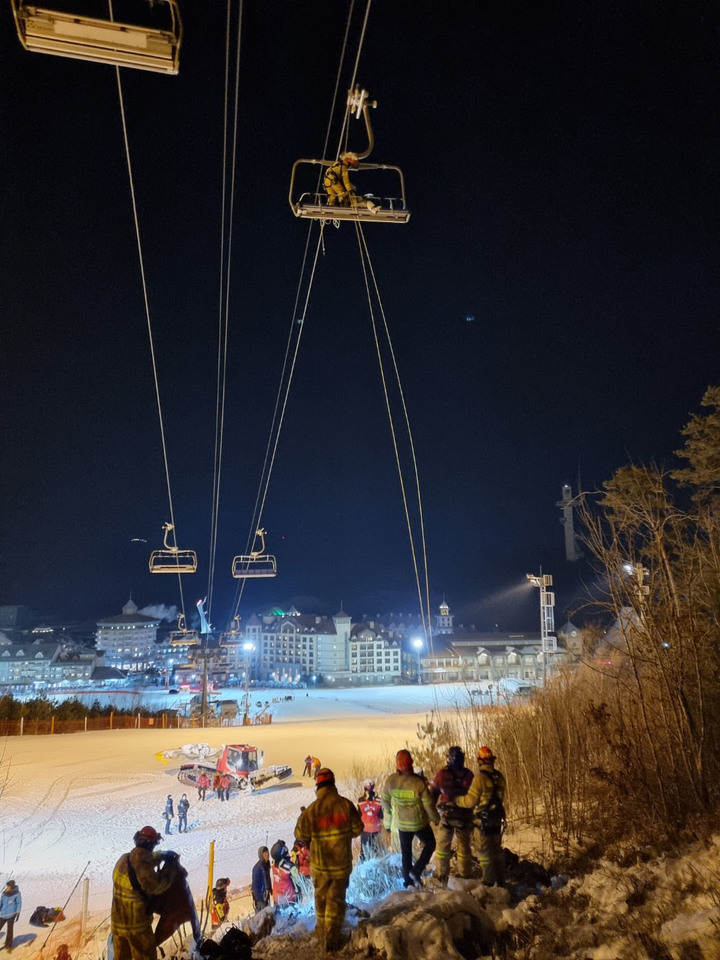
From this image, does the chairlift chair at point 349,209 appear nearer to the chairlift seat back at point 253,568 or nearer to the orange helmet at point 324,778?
the orange helmet at point 324,778

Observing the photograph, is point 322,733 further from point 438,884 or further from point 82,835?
point 438,884

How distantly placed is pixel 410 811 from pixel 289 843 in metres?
9.00

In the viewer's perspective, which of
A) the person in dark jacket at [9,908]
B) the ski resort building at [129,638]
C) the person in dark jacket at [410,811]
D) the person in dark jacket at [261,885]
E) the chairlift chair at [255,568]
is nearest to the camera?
the person in dark jacket at [410,811]

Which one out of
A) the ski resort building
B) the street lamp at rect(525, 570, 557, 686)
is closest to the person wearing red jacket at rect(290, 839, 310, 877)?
the street lamp at rect(525, 570, 557, 686)

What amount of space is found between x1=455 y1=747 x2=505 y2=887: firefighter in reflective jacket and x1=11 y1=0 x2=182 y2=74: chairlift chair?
662 cm

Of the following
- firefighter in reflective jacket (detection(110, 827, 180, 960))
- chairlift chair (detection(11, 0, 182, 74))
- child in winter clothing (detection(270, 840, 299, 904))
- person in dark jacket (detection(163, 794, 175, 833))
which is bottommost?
person in dark jacket (detection(163, 794, 175, 833))

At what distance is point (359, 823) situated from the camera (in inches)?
206

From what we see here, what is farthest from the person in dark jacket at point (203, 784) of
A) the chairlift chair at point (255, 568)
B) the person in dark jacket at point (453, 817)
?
the person in dark jacket at point (453, 817)

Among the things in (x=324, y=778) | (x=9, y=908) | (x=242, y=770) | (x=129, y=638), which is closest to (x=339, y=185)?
(x=324, y=778)

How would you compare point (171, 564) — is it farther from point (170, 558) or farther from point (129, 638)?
point (129, 638)

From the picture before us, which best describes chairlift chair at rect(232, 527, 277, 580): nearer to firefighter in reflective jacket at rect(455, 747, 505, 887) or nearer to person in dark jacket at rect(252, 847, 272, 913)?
person in dark jacket at rect(252, 847, 272, 913)

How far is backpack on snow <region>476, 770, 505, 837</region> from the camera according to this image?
603cm

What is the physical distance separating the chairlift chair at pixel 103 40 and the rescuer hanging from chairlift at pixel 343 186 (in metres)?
3.26

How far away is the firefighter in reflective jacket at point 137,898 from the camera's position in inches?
203
